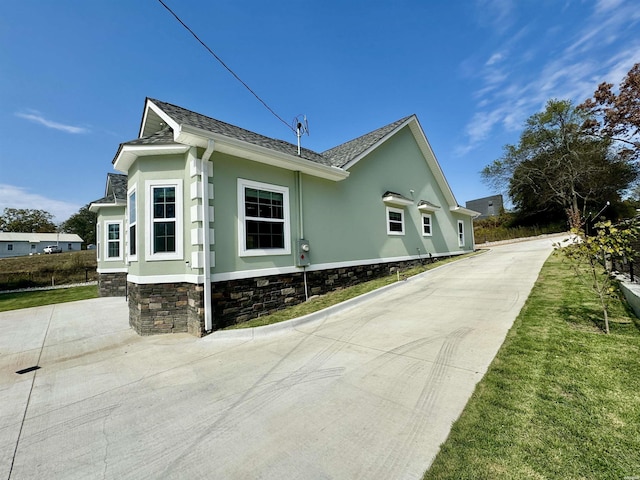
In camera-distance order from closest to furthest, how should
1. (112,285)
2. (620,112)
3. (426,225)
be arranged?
1. (112,285)
2. (426,225)
3. (620,112)

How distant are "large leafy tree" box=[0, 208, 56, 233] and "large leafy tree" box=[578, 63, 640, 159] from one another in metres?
96.8

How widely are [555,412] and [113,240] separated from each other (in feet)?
51.6

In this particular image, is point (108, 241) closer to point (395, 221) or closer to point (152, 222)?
point (152, 222)

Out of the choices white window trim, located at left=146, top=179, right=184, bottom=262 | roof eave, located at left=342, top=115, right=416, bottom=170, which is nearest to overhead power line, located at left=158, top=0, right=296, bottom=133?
roof eave, located at left=342, top=115, right=416, bottom=170

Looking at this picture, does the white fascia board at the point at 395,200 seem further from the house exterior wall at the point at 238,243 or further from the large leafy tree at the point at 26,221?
the large leafy tree at the point at 26,221

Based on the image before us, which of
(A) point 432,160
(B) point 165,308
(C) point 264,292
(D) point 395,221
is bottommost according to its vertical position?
(B) point 165,308

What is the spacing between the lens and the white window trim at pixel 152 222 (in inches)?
241

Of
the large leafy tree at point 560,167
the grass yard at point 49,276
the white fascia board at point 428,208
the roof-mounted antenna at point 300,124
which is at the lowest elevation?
the grass yard at point 49,276

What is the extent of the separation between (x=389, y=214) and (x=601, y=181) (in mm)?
26662

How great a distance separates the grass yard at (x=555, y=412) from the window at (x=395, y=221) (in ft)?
24.9

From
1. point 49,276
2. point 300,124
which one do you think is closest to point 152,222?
point 300,124

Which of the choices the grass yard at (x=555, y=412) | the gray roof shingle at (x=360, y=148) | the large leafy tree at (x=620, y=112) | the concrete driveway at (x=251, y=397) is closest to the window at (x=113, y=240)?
the concrete driveway at (x=251, y=397)

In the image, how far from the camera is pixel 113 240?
1262 centimetres

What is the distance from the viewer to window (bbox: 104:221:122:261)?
1250 centimetres
